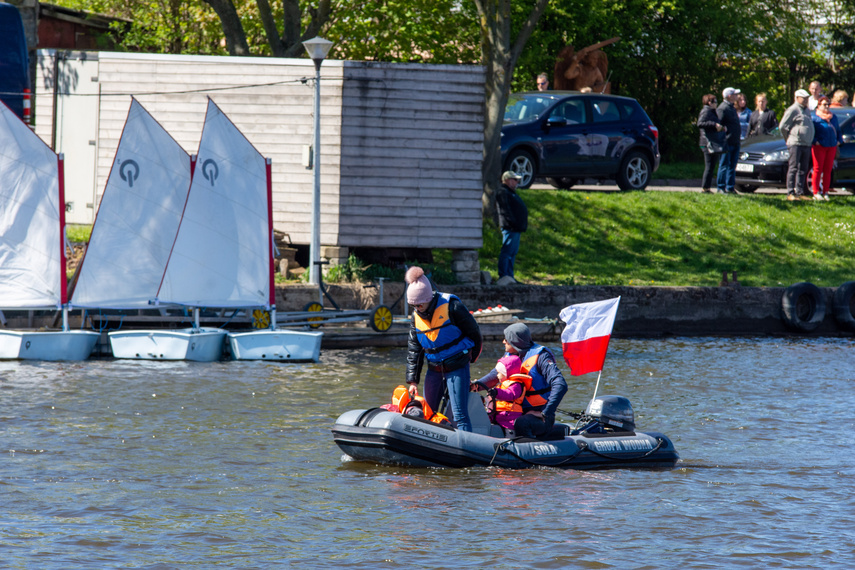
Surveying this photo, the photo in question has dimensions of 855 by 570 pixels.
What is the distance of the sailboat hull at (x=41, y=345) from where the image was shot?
15.2 metres

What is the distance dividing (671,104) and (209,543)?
1024 inches

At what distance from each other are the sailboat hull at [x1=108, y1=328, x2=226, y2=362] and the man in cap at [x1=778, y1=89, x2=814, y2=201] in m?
12.6

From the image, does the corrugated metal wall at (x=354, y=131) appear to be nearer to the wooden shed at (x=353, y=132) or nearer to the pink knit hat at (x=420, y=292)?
the wooden shed at (x=353, y=132)

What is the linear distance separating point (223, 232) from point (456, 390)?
7009 millimetres

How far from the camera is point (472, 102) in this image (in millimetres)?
19000

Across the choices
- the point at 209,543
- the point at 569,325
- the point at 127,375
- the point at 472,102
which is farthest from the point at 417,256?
the point at 209,543

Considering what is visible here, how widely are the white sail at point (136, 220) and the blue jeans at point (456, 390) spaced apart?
23.0 feet

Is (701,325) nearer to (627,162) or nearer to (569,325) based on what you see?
(627,162)

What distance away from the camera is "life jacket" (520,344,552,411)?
1013 centimetres

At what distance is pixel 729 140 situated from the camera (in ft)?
72.9

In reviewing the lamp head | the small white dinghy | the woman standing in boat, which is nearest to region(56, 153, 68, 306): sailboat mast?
the small white dinghy

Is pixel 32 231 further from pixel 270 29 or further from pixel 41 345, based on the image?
pixel 270 29

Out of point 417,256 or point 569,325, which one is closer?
point 569,325

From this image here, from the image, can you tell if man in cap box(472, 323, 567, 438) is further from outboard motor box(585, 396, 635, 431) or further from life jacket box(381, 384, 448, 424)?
outboard motor box(585, 396, 635, 431)
